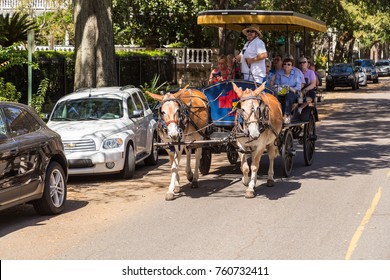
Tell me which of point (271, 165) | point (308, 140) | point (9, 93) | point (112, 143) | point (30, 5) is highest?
point (30, 5)

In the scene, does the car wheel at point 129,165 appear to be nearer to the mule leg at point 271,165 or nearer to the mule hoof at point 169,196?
the mule hoof at point 169,196

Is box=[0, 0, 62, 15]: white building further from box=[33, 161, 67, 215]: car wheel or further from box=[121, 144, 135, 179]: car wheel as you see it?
box=[33, 161, 67, 215]: car wheel

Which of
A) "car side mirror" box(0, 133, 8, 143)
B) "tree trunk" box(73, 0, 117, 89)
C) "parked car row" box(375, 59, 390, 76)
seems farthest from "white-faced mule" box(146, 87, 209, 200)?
"parked car row" box(375, 59, 390, 76)

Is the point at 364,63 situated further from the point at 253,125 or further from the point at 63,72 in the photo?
the point at 253,125

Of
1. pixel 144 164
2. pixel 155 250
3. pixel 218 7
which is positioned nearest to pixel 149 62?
pixel 218 7

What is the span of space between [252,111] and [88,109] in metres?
4.78

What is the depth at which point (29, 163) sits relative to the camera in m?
11.7

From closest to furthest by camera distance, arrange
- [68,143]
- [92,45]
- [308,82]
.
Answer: [68,143], [308,82], [92,45]

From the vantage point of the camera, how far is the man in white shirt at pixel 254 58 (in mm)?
15523

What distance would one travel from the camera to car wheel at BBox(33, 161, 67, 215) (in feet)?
39.9

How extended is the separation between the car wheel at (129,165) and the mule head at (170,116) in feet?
8.87

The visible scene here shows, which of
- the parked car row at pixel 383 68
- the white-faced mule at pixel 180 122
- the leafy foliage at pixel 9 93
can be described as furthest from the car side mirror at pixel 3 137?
the parked car row at pixel 383 68

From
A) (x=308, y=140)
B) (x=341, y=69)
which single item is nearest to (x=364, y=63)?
(x=341, y=69)

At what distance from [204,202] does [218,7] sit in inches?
893
